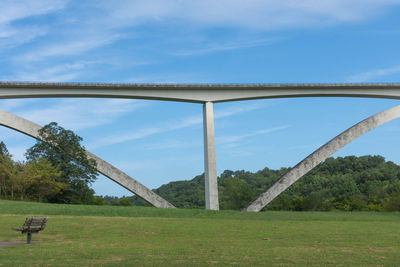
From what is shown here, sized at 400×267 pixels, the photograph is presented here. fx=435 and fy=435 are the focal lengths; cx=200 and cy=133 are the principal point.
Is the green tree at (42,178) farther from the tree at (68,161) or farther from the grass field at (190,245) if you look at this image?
the grass field at (190,245)

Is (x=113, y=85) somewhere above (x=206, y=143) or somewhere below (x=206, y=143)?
above

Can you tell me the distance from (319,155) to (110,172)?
15641 mm

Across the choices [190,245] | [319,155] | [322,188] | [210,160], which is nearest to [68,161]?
[210,160]

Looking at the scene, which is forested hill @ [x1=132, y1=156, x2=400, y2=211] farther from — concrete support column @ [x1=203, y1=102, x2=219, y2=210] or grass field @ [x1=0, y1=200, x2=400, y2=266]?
grass field @ [x1=0, y1=200, x2=400, y2=266]

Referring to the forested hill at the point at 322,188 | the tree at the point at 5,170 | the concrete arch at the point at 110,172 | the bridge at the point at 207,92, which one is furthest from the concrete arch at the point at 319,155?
the tree at the point at 5,170

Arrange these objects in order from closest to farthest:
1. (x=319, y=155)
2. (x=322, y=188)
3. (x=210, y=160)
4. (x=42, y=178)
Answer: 1. (x=210, y=160)
2. (x=42, y=178)
3. (x=319, y=155)
4. (x=322, y=188)

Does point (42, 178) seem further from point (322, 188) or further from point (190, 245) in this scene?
point (322, 188)

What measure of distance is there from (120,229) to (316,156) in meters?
20.7

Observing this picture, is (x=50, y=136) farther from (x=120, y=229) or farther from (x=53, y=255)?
(x=53, y=255)

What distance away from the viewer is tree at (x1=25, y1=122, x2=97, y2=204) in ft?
106

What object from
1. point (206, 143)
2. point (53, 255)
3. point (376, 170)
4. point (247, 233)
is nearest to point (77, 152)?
point (206, 143)

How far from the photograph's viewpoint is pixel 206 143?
30688mm

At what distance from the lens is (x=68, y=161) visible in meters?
33.2

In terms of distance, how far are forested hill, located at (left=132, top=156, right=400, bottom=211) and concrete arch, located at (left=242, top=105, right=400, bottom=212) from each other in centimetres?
688
